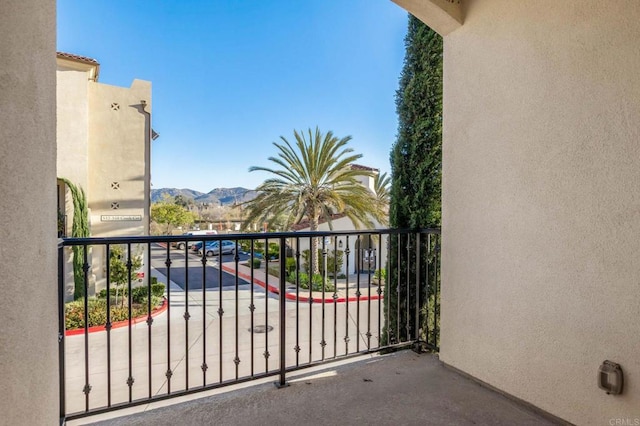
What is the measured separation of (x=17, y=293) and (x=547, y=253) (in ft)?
7.49

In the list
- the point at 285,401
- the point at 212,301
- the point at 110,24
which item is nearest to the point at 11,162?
the point at 285,401

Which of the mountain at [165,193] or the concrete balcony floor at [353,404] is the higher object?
the mountain at [165,193]

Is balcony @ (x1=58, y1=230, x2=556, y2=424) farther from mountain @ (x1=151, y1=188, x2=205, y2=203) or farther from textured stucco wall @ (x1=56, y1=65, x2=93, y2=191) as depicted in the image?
mountain @ (x1=151, y1=188, x2=205, y2=203)

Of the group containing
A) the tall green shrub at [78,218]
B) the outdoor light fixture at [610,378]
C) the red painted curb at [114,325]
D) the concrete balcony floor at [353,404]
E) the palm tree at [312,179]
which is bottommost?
the red painted curb at [114,325]

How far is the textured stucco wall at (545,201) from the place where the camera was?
1.49 m

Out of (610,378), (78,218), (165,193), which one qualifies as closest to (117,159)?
(78,218)

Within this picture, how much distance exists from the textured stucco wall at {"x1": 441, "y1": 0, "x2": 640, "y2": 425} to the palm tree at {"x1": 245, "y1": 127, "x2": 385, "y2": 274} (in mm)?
6678

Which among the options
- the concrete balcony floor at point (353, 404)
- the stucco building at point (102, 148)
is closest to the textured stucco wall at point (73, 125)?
the stucco building at point (102, 148)

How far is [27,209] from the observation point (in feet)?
3.17

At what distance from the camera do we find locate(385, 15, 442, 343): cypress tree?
3.04 meters

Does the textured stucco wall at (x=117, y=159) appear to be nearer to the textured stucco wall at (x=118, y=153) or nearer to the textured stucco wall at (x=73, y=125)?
the textured stucco wall at (x=118, y=153)

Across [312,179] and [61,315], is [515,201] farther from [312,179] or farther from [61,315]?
[312,179]

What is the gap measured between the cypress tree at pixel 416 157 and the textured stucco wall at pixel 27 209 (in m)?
2.45

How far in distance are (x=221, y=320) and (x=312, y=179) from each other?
738 centimetres
